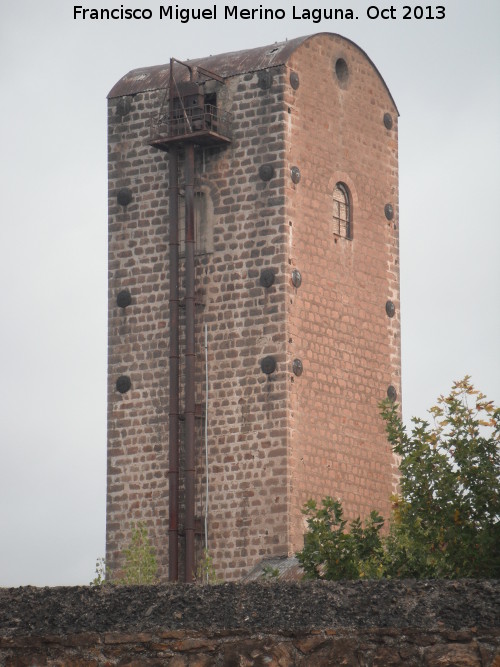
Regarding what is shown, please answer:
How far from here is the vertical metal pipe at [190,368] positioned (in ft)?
100

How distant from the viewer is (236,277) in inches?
1224

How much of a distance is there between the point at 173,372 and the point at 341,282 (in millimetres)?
3566

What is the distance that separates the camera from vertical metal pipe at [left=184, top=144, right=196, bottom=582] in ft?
100

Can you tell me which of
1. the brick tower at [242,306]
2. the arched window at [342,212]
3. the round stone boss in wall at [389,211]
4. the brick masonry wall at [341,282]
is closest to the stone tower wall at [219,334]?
the brick tower at [242,306]

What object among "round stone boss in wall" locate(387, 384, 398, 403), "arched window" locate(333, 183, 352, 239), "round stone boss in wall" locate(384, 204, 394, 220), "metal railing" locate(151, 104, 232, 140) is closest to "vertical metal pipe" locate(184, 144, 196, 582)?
"metal railing" locate(151, 104, 232, 140)

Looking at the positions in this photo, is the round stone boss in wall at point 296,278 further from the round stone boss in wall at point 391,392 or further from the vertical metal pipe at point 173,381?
the round stone boss in wall at point 391,392

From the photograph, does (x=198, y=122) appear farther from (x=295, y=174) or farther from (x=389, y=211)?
(x=389, y=211)

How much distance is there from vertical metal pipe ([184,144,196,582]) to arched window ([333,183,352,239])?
2802 mm

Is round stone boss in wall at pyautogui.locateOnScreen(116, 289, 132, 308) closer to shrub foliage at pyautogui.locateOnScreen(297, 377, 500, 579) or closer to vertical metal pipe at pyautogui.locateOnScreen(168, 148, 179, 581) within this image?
vertical metal pipe at pyautogui.locateOnScreen(168, 148, 179, 581)

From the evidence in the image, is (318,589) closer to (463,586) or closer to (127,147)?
(463,586)

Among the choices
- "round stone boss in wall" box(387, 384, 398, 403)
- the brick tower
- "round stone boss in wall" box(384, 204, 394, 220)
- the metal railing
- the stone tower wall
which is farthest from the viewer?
"round stone boss in wall" box(384, 204, 394, 220)

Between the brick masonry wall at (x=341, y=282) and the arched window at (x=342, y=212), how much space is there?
114 millimetres

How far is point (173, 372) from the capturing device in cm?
3131

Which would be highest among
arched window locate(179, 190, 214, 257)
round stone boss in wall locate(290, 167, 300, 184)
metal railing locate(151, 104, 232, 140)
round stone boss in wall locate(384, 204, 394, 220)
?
metal railing locate(151, 104, 232, 140)
